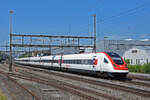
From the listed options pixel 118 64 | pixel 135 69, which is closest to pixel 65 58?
pixel 135 69

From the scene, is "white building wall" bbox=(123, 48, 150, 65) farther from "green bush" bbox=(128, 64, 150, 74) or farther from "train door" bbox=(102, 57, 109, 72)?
"train door" bbox=(102, 57, 109, 72)

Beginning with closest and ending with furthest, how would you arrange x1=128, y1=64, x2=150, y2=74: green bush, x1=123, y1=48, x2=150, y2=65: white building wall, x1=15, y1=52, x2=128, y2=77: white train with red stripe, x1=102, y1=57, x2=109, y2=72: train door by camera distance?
x1=15, y1=52, x2=128, y2=77: white train with red stripe, x1=102, y1=57, x2=109, y2=72: train door, x1=128, y1=64, x2=150, y2=74: green bush, x1=123, y1=48, x2=150, y2=65: white building wall

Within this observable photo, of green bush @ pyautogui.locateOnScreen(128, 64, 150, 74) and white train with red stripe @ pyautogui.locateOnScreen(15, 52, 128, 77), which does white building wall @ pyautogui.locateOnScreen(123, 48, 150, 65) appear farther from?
white train with red stripe @ pyautogui.locateOnScreen(15, 52, 128, 77)

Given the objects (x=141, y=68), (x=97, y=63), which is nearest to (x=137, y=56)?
(x=141, y=68)

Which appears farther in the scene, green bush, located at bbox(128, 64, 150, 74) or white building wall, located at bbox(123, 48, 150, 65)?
white building wall, located at bbox(123, 48, 150, 65)

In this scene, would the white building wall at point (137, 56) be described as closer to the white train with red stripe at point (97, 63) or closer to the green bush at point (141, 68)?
the green bush at point (141, 68)

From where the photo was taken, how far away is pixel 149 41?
66.7 metres

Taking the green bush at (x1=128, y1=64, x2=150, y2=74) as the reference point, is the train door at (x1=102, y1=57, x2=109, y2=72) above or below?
above

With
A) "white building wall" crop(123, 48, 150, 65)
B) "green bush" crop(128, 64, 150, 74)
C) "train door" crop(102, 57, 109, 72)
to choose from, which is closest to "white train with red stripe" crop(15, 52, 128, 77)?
"train door" crop(102, 57, 109, 72)

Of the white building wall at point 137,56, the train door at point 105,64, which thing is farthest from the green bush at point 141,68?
the white building wall at point 137,56

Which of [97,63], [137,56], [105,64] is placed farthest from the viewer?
[137,56]

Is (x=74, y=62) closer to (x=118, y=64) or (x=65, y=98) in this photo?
(x=118, y=64)

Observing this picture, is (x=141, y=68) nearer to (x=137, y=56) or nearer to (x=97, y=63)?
(x=97, y=63)

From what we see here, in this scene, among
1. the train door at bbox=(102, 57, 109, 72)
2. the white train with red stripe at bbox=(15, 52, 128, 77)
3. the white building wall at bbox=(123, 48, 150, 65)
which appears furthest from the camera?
the white building wall at bbox=(123, 48, 150, 65)
